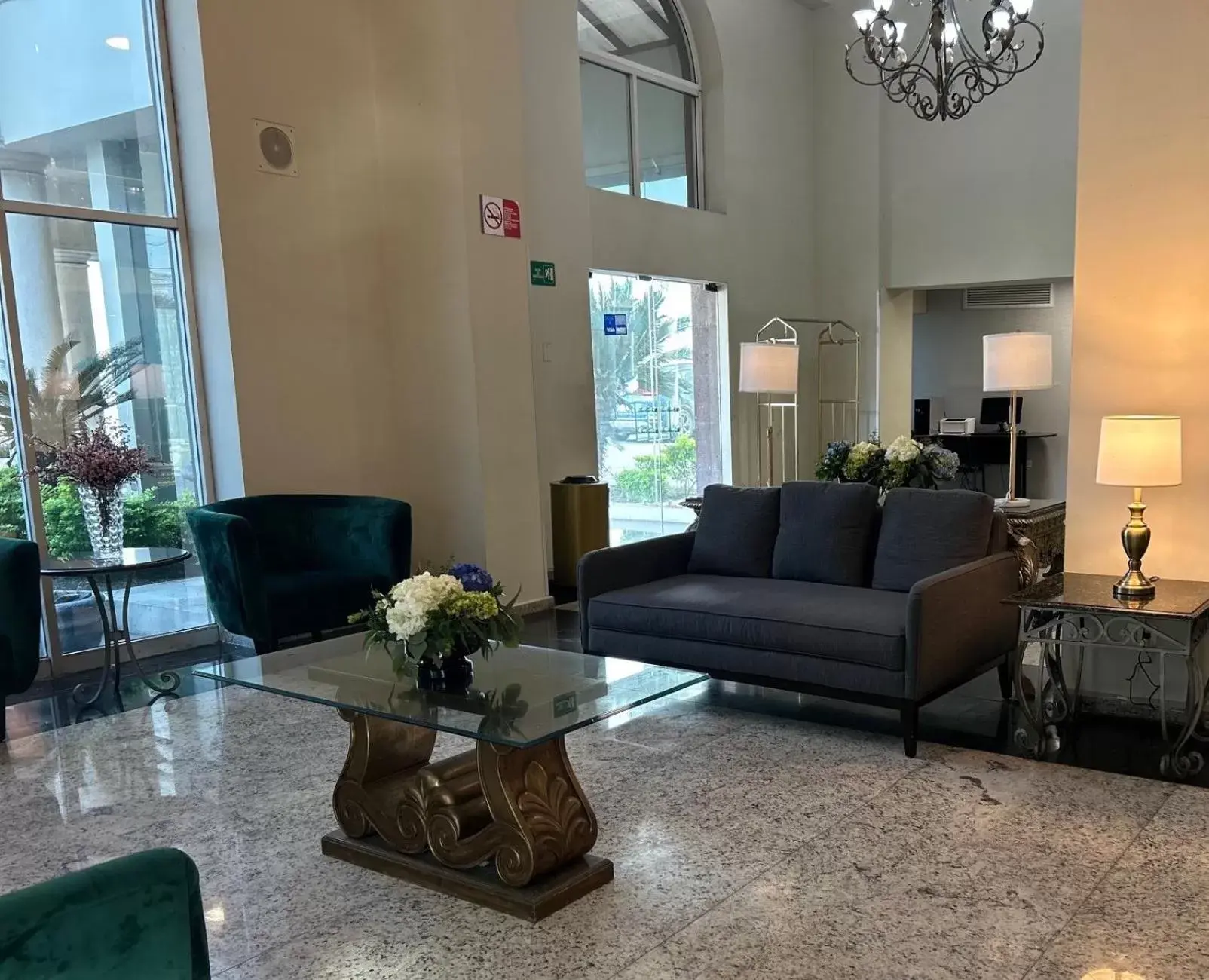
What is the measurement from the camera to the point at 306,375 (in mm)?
6148

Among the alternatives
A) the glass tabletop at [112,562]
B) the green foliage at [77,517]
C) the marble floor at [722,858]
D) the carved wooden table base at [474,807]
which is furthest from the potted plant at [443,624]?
the green foliage at [77,517]

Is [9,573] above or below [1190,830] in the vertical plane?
above

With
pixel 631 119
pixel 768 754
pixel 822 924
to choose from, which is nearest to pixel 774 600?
pixel 768 754

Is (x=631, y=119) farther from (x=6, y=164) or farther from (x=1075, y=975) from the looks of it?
(x=1075, y=975)

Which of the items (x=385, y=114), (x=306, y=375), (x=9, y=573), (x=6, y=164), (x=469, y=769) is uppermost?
(x=385, y=114)

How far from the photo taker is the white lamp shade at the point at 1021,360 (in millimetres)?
5012

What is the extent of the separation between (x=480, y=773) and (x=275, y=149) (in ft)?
14.5

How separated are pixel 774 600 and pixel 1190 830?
65.6 inches

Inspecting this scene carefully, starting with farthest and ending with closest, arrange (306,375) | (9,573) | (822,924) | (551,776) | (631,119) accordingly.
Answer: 1. (631,119)
2. (306,375)
3. (9,573)
4. (551,776)
5. (822,924)

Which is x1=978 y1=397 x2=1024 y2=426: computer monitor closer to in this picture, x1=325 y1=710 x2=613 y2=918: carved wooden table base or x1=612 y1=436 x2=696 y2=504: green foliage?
x1=612 y1=436 x2=696 y2=504: green foliage

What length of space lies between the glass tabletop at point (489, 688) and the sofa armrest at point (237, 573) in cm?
155

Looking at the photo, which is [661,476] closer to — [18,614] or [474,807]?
[18,614]

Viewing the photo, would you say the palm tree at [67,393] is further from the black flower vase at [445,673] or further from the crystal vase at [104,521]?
the black flower vase at [445,673]

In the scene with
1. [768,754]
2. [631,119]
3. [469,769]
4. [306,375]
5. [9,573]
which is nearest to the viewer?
[469,769]
